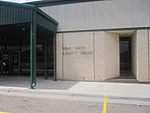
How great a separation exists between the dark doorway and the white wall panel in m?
4.64

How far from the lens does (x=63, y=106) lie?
361 inches

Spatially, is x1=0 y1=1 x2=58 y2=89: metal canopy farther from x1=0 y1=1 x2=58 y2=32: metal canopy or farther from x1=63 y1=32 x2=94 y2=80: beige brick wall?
x1=63 y1=32 x2=94 y2=80: beige brick wall

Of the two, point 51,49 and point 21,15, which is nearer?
point 21,15

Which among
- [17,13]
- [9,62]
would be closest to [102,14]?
[17,13]

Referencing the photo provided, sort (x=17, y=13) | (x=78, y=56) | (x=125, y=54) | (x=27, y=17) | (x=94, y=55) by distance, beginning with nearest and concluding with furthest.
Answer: (x=27, y=17) → (x=17, y=13) → (x=94, y=55) → (x=78, y=56) → (x=125, y=54)

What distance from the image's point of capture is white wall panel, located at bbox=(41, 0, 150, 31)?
52.2 feet

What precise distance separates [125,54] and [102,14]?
5637mm

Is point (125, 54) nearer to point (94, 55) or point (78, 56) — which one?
point (94, 55)

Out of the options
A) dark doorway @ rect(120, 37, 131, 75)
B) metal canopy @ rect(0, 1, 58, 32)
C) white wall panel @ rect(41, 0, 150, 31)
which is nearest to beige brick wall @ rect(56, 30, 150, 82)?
white wall panel @ rect(41, 0, 150, 31)

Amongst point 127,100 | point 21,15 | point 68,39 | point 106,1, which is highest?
point 106,1

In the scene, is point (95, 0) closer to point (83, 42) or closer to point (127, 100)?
point (83, 42)

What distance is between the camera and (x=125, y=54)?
68.5 ft

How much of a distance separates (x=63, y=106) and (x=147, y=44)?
8854mm

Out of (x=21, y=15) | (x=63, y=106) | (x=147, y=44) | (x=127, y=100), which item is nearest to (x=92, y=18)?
(x=147, y=44)
